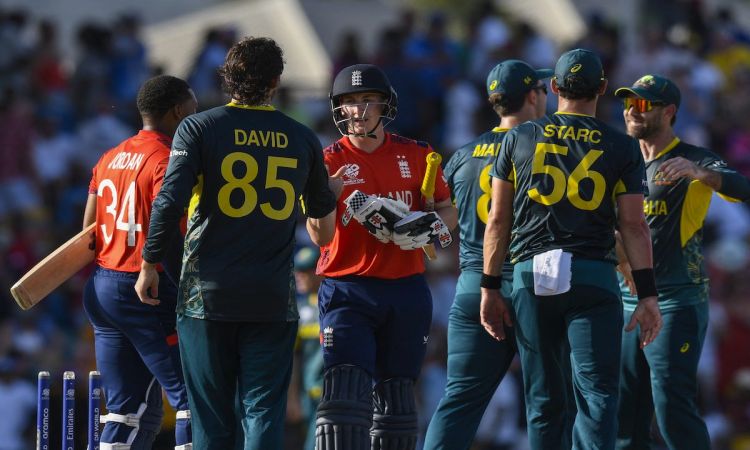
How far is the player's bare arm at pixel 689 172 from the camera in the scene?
8102 millimetres

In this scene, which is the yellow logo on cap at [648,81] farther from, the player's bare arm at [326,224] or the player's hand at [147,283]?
the player's hand at [147,283]

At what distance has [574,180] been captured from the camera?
718 cm

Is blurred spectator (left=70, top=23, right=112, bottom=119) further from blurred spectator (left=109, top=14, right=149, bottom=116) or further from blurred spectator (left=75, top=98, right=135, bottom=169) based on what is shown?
blurred spectator (left=75, top=98, right=135, bottom=169)

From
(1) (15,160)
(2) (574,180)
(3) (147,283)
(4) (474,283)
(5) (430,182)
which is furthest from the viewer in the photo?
(1) (15,160)

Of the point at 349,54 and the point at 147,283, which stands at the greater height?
the point at 349,54

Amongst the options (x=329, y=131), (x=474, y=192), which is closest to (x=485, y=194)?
(x=474, y=192)

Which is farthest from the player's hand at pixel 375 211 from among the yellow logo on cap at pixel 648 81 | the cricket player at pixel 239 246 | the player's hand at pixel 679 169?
the yellow logo on cap at pixel 648 81

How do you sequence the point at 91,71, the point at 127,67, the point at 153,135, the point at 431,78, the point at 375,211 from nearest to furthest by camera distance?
the point at 375,211
the point at 153,135
the point at 91,71
the point at 127,67
the point at 431,78

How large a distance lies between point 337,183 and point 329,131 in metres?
9.57

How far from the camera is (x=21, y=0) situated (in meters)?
24.2

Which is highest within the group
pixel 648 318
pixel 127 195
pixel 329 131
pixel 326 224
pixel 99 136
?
pixel 329 131

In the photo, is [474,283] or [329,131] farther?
[329,131]

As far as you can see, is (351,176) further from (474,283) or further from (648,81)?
(648,81)

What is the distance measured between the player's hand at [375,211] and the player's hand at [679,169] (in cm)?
177
